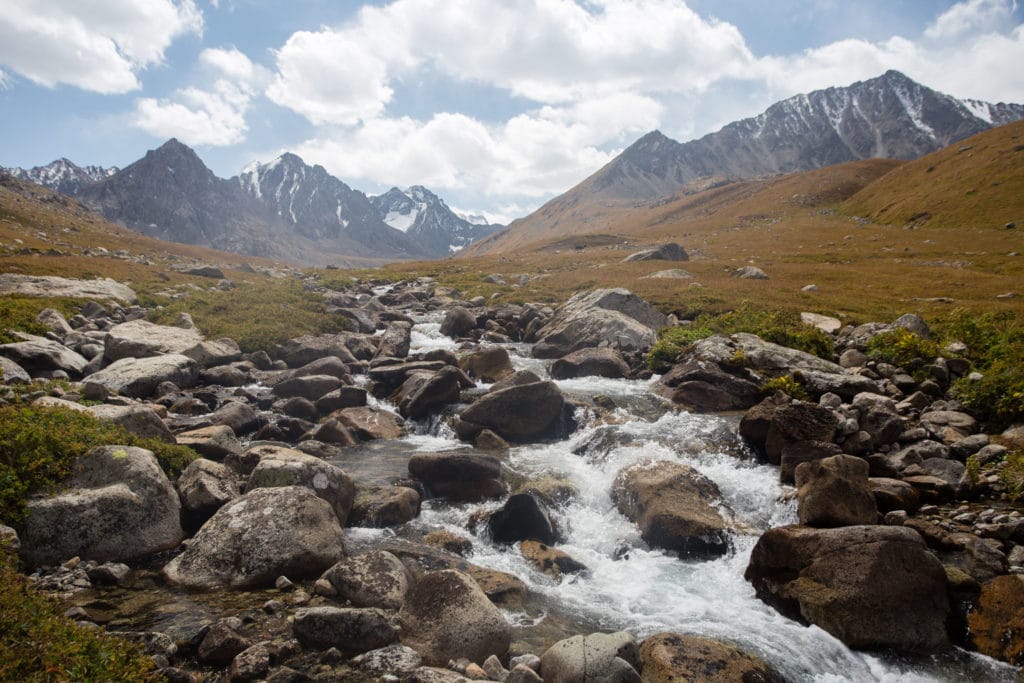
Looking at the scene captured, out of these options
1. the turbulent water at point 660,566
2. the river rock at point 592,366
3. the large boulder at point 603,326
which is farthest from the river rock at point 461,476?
the large boulder at point 603,326

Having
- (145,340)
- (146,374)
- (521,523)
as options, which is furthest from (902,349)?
(145,340)

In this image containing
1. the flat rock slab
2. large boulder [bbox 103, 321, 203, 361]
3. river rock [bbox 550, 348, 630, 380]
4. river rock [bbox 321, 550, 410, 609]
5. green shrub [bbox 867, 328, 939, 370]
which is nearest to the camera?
river rock [bbox 321, 550, 410, 609]

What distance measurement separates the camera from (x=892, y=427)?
54.2 feet

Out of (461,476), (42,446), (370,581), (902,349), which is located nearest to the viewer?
(370,581)

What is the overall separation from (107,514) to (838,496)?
16.1 m

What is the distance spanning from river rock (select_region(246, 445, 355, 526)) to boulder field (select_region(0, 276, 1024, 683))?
0.19ft

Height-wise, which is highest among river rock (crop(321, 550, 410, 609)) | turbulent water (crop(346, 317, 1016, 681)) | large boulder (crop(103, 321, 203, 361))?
large boulder (crop(103, 321, 203, 361))

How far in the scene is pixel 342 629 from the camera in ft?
29.3

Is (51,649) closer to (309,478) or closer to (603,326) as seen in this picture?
(309,478)

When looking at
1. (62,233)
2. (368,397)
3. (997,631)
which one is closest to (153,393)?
(368,397)

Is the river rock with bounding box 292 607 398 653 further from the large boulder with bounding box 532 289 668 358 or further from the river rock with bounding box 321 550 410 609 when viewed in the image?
the large boulder with bounding box 532 289 668 358

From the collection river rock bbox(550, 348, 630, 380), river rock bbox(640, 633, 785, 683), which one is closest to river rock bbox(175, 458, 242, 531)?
river rock bbox(640, 633, 785, 683)

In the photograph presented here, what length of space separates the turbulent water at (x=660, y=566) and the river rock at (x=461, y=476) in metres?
0.61

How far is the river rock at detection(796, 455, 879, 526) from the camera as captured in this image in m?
12.0
